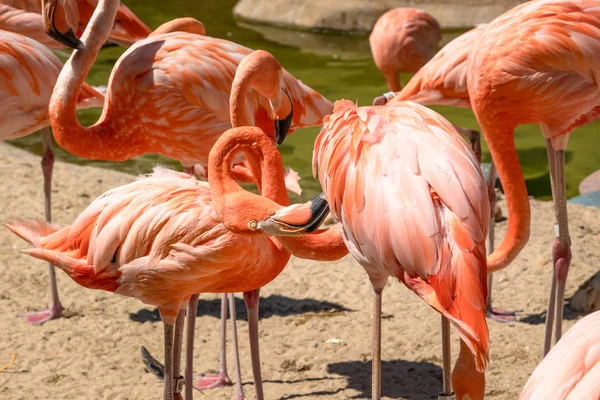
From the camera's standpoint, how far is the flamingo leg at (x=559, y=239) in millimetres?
4137

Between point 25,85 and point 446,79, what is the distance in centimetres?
206

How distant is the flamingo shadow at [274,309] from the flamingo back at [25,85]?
3.68 feet

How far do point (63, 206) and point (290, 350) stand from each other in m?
2.25

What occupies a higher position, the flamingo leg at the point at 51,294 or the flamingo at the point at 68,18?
the flamingo at the point at 68,18

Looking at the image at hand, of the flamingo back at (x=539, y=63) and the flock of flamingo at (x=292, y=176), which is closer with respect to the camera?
the flock of flamingo at (x=292, y=176)

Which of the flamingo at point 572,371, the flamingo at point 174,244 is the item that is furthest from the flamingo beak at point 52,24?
the flamingo at point 572,371

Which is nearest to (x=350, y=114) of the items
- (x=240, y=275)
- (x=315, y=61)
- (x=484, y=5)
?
(x=240, y=275)

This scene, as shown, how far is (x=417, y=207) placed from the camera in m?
2.84

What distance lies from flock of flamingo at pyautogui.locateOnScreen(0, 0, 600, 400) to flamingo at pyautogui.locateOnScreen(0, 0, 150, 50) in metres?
0.75

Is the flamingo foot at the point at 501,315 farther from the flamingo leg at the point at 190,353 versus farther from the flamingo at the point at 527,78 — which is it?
the flamingo leg at the point at 190,353

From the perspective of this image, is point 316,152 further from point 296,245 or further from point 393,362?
point 393,362

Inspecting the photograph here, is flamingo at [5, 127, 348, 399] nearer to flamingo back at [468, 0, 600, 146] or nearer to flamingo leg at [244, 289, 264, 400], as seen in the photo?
flamingo leg at [244, 289, 264, 400]

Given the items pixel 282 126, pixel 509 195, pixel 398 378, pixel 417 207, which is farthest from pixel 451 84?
pixel 417 207

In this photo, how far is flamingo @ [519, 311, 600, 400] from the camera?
A: 183 centimetres
